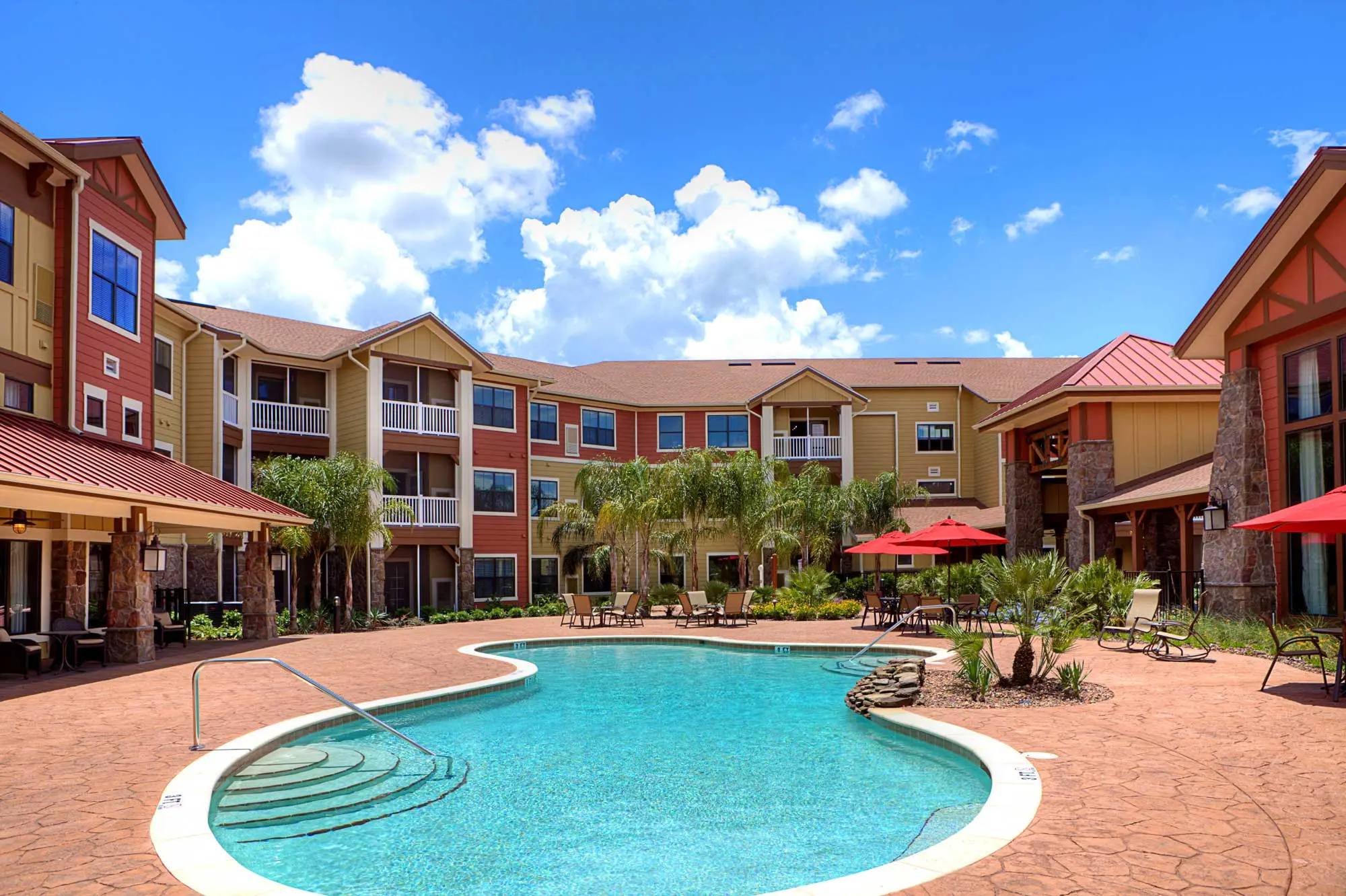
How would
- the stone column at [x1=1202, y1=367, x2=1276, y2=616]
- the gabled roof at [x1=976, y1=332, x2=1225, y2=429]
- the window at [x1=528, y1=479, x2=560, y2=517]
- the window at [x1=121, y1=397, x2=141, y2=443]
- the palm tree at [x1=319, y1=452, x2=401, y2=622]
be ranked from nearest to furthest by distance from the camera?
the stone column at [x1=1202, y1=367, x2=1276, y2=616] → the window at [x1=121, y1=397, x2=141, y2=443] → the gabled roof at [x1=976, y1=332, x2=1225, y2=429] → the palm tree at [x1=319, y1=452, x2=401, y2=622] → the window at [x1=528, y1=479, x2=560, y2=517]

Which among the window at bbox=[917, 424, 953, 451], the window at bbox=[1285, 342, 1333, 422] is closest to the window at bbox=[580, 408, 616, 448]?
the window at bbox=[917, 424, 953, 451]

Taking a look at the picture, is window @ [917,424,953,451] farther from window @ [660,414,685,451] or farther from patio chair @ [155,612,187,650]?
patio chair @ [155,612,187,650]

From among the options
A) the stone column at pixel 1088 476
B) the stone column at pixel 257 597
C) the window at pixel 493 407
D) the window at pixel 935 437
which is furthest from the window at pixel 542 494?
the stone column at pixel 1088 476

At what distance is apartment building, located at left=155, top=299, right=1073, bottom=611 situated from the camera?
25875 millimetres

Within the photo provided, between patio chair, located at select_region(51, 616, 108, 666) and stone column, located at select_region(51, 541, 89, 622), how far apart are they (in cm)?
226

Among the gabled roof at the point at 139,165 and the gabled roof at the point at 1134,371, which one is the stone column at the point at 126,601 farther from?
the gabled roof at the point at 1134,371

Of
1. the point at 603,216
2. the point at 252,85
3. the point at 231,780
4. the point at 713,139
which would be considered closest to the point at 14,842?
the point at 231,780

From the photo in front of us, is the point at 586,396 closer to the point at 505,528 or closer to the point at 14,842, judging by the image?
the point at 505,528

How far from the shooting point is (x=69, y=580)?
17.6 metres

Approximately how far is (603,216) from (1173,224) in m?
16.6

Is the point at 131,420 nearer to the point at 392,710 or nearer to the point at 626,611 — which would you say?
the point at 392,710

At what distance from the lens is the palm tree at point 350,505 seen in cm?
2273

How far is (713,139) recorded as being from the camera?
860 inches

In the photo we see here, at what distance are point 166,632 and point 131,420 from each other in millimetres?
4103
